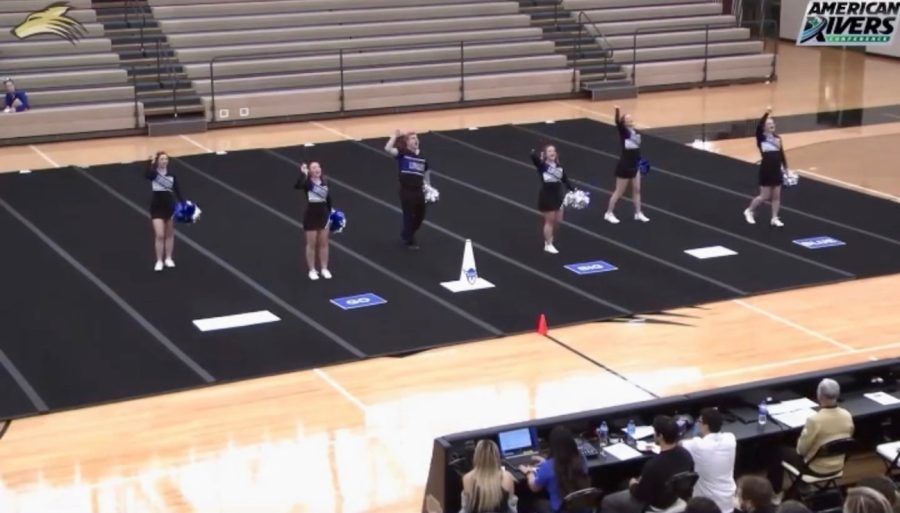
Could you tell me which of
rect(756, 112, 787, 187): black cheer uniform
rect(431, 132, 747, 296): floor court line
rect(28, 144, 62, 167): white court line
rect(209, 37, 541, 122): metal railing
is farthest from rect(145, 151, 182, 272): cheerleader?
rect(209, 37, 541, 122): metal railing

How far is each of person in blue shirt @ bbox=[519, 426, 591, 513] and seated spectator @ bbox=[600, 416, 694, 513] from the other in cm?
26

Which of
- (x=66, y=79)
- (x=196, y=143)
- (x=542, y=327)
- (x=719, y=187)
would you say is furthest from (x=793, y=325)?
(x=66, y=79)

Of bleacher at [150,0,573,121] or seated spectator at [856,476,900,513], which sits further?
bleacher at [150,0,573,121]

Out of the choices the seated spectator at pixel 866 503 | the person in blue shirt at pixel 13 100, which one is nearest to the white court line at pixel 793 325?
the seated spectator at pixel 866 503

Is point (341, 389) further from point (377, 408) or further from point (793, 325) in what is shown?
point (793, 325)

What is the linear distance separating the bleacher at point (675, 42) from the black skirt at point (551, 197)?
41.9ft

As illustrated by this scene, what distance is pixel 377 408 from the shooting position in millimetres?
12750

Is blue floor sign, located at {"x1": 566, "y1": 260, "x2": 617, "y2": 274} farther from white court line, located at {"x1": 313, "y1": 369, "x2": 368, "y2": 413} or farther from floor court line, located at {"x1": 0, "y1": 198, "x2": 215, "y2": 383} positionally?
floor court line, located at {"x1": 0, "y1": 198, "x2": 215, "y2": 383}

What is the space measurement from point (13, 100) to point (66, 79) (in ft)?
4.97

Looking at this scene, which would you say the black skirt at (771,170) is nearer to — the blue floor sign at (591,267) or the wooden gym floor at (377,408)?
the wooden gym floor at (377,408)

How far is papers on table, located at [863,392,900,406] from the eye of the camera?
36.5 feet

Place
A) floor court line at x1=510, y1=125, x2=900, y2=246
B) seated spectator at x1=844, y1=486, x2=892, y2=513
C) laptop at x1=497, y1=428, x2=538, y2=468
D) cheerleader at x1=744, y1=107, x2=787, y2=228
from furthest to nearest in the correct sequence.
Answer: floor court line at x1=510, y1=125, x2=900, y2=246, cheerleader at x1=744, y1=107, x2=787, y2=228, laptop at x1=497, y1=428, x2=538, y2=468, seated spectator at x1=844, y1=486, x2=892, y2=513

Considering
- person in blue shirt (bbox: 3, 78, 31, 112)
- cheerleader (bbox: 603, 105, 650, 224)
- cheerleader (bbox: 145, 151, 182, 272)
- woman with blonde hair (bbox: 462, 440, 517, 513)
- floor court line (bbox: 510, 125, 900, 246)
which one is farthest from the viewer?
person in blue shirt (bbox: 3, 78, 31, 112)

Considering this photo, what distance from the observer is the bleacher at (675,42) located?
29.9m
